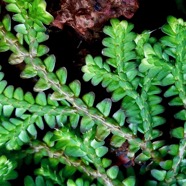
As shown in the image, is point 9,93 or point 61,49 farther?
point 61,49

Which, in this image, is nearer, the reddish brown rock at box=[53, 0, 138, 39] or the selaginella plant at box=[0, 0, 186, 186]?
the selaginella plant at box=[0, 0, 186, 186]

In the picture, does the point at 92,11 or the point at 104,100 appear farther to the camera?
the point at 92,11

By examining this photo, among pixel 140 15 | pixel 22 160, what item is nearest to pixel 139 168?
pixel 22 160

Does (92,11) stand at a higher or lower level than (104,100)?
higher

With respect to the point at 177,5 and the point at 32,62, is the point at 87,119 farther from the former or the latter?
the point at 177,5

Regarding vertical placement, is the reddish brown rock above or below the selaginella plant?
above

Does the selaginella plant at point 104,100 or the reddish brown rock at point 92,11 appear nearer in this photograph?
the selaginella plant at point 104,100

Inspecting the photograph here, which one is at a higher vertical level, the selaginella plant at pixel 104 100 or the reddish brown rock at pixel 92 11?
the reddish brown rock at pixel 92 11

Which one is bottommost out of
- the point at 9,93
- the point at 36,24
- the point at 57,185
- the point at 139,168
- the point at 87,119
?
the point at 139,168
